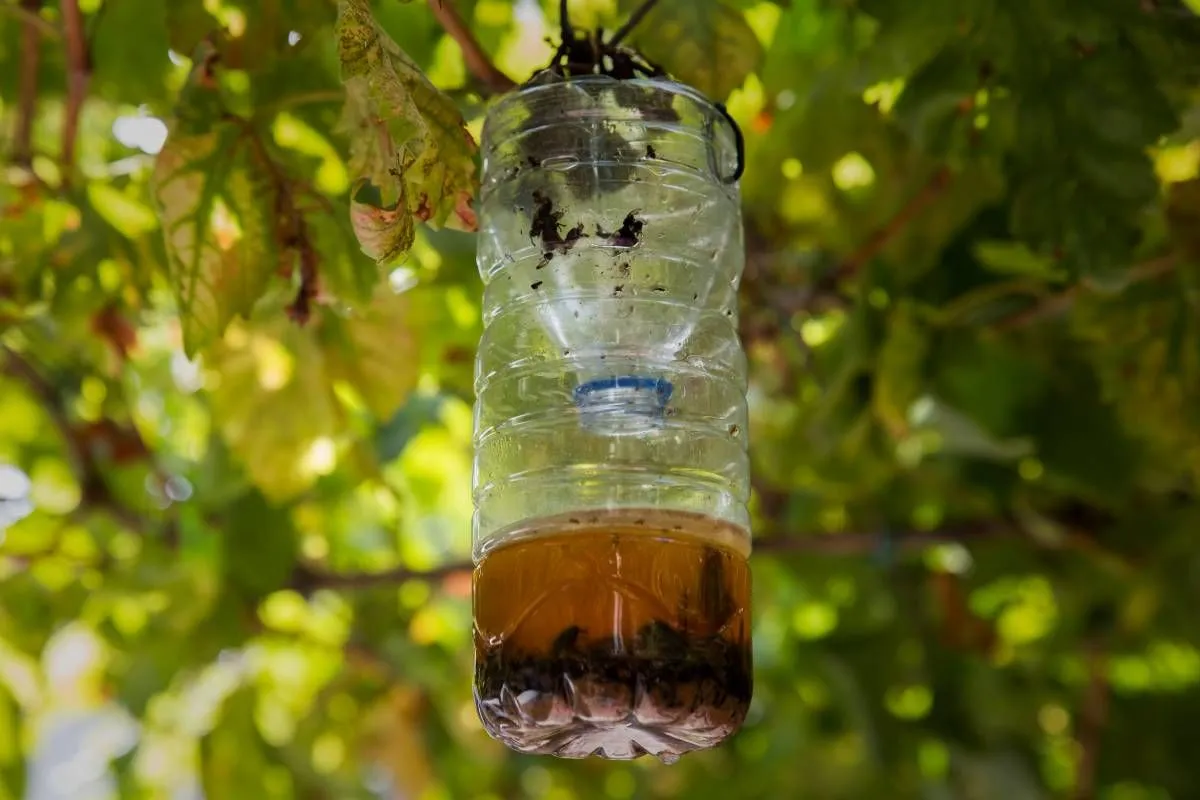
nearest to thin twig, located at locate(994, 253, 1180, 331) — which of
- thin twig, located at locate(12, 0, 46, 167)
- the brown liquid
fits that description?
the brown liquid

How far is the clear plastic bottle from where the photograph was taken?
36.5 inches

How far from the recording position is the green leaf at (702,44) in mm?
1311

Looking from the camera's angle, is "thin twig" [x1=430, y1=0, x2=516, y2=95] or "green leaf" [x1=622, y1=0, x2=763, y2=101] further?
"green leaf" [x1=622, y1=0, x2=763, y2=101]

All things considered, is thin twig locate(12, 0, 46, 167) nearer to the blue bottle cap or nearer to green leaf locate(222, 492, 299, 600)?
green leaf locate(222, 492, 299, 600)

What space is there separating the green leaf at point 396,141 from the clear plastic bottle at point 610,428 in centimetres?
7

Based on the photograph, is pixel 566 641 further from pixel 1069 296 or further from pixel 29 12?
pixel 1069 296

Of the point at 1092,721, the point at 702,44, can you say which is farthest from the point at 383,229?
the point at 1092,721

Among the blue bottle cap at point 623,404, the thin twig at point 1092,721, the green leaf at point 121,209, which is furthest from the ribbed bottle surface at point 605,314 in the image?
the thin twig at point 1092,721

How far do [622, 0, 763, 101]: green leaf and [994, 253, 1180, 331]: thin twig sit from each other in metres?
0.42

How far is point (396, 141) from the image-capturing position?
910mm

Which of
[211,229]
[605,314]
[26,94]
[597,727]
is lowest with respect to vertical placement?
[597,727]

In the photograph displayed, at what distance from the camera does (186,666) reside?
7.77ft

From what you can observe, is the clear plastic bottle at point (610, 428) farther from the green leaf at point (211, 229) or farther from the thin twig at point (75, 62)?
the thin twig at point (75, 62)

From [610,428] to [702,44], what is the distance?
1.53 ft
